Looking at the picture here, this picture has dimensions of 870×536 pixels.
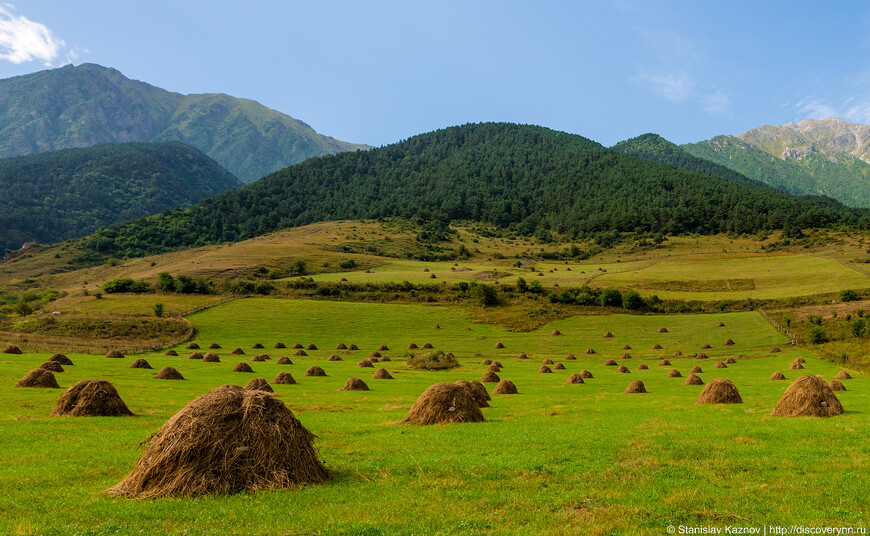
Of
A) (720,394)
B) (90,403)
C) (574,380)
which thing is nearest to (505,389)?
(574,380)

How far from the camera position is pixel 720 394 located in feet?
94.0

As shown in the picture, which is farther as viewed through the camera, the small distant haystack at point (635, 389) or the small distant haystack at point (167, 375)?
the small distant haystack at point (167, 375)

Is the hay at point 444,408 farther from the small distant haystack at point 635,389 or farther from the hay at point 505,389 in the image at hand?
the small distant haystack at point 635,389

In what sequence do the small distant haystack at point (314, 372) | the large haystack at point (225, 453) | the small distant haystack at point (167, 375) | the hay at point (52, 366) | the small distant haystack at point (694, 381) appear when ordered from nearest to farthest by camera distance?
the large haystack at point (225, 453) < the hay at point (52, 366) < the small distant haystack at point (167, 375) < the small distant haystack at point (694, 381) < the small distant haystack at point (314, 372)

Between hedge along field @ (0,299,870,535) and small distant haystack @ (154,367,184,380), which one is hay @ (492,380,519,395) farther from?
small distant haystack @ (154,367,184,380)

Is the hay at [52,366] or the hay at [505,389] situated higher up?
the hay at [52,366]

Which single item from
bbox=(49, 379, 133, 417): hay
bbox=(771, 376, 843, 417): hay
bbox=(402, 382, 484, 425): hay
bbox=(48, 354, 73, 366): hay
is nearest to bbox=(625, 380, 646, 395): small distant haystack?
bbox=(771, 376, 843, 417): hay

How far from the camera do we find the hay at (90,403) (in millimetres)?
21812

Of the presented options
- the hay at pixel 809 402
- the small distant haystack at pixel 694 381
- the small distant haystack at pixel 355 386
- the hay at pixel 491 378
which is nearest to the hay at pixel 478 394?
the small distant haystack at pixel 355 386

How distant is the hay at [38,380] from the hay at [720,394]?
36.5 metres

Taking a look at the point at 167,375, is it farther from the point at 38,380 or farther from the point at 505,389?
the point at 505,389

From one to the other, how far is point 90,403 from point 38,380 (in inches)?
471

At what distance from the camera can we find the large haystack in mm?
11438

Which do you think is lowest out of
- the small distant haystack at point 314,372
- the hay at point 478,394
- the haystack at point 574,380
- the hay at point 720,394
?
the haystack at point 574,380
